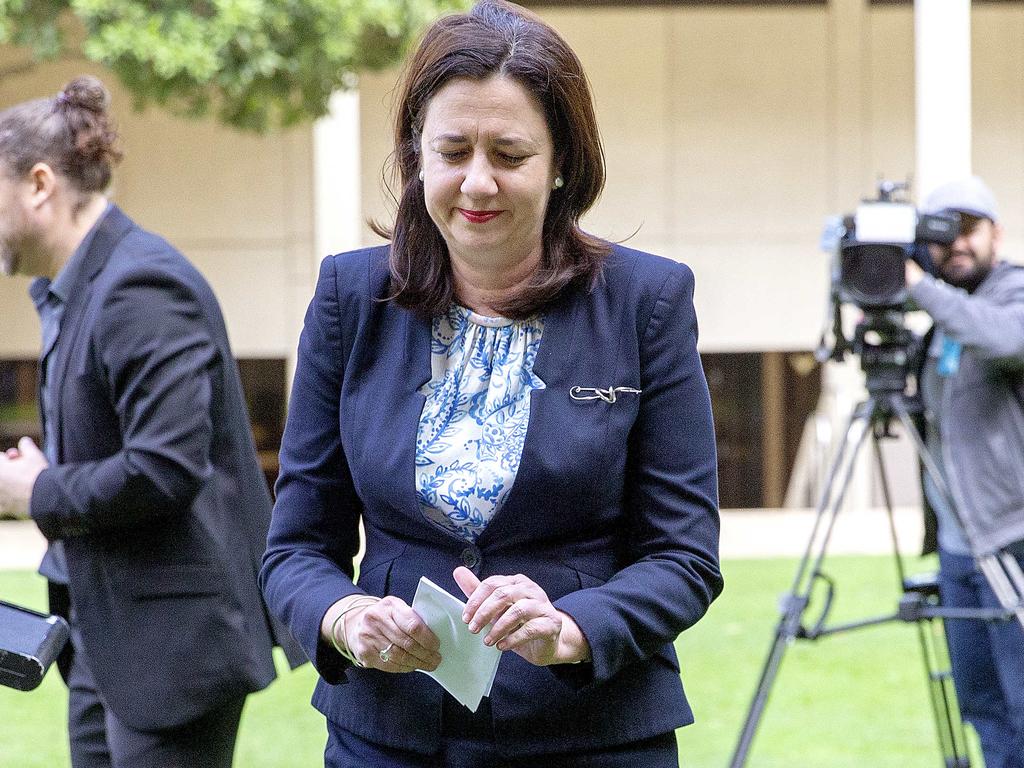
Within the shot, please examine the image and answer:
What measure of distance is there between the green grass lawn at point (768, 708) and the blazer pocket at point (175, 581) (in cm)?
296

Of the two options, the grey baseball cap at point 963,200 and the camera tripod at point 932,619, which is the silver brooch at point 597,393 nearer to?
the camera tripod at point 932,619

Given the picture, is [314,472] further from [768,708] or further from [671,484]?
[768,708]

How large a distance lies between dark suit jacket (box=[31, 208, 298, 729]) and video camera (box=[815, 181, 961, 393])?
8.34 ft

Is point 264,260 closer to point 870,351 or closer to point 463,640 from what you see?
point 870,351

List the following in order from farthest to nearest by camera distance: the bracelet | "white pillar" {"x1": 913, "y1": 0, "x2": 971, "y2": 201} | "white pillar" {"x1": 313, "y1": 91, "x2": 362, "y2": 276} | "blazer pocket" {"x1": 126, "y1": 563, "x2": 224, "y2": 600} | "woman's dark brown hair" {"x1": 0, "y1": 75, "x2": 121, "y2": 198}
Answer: "white pillar" {"x1": 313, "y1": 91, "x2": 362, "y2": 276} → "white pillar" {"x1": 913, "y1": 0, "x2": 971, "y2": 201} → "woman's dark brown hair" {"x1": 0, "y1": 75, "x2": 121, "y2": 198} → "blazer pocket" {"x1": 126, "y1": 563, "x2": 224, "y2": 600} → the bracelet

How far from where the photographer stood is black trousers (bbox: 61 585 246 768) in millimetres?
3105

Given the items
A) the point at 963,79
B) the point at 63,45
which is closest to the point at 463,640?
the point at 63,45

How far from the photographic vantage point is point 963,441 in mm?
5066

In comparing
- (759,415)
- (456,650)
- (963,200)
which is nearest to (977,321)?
(963,200)

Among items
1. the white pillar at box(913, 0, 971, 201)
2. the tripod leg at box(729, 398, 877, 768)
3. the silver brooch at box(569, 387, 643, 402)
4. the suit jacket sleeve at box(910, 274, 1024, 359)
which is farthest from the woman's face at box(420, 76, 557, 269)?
the white pillar at box(913, 0, 971, 201)

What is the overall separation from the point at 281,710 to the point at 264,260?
10.5 meters

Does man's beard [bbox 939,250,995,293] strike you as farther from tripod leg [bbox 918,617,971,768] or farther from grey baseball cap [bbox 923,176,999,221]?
tripod leg [bbox 918,617,971,768]

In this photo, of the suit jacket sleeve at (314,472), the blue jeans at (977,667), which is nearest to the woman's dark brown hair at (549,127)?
the suit jacket sleeve at (314,472)

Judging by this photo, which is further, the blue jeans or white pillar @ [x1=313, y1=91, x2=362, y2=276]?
white pillar @ [x1=313, y1=91, x2=362, y2=276]
